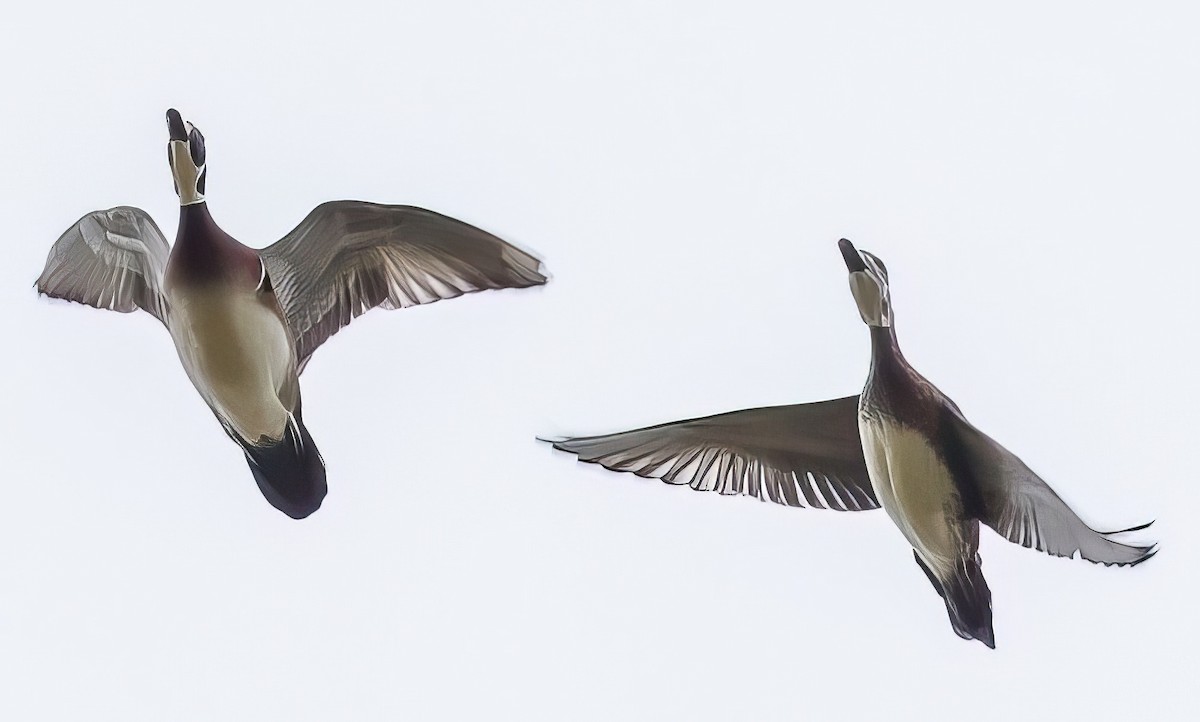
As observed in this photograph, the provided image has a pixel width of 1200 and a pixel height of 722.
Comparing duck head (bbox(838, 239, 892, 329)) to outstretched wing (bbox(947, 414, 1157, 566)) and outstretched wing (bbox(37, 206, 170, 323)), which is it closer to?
outstretched wing (bbox(947, 414, 1157, 566))

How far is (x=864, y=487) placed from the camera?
5395 mm

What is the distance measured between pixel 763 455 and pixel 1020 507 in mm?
827

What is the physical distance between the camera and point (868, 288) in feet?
15.6

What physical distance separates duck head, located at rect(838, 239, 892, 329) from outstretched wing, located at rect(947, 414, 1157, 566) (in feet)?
1.07

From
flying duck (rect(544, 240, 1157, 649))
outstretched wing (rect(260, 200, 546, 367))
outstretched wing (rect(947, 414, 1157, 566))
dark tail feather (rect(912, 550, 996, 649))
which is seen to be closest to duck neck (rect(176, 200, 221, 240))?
outstretched wing (rect(260, 200, 546, 367))

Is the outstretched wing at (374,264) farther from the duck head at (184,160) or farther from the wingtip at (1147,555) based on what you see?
the wingtip at (1147,555)

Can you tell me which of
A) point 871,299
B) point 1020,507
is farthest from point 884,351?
point 1020,507

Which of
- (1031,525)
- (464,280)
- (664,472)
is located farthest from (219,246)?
(1031,525)

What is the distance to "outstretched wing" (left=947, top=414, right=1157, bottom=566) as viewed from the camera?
187 inches

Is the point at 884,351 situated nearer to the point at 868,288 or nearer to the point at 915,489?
the point at 868,288

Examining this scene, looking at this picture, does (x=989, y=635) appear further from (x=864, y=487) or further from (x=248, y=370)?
(x=248, y=370)

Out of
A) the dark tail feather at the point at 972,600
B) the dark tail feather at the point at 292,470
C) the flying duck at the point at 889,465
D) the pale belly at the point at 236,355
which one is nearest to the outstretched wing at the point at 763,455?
the flying duck at the point at 889,465

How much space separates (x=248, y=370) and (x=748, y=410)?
1.44m

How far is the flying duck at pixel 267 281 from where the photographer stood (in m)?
4.65
